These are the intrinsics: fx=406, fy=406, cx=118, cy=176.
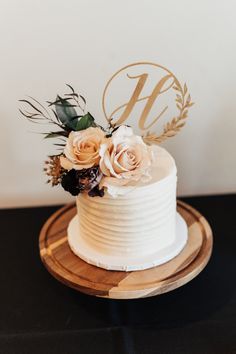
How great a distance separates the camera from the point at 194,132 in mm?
1093

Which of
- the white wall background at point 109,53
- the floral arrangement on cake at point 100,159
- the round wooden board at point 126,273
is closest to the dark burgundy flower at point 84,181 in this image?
the floral arrangement on cake at point 100,159

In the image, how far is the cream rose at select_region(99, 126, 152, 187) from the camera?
72 cm

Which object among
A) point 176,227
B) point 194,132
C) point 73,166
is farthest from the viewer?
point 194,132

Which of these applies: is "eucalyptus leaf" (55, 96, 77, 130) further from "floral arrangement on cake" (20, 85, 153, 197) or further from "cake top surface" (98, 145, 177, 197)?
"cake top surface" (98, 145, 177, 197)

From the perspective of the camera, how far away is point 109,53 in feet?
3.25

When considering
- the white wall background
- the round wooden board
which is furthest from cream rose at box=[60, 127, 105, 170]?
the white wall background

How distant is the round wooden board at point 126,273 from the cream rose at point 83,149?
21cm

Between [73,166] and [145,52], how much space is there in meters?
0.41

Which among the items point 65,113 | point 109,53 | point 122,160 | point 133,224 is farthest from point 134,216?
point 109,53

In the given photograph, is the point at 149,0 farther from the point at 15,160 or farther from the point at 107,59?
the point at 15,160

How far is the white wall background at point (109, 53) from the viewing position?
0.95 metres

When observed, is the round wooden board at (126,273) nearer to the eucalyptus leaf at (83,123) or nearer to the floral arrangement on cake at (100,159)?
the floral arrangement on cake at (100,159)

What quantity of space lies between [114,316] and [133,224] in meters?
0.19

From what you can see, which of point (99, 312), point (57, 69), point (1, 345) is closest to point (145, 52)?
point (57, 69)
